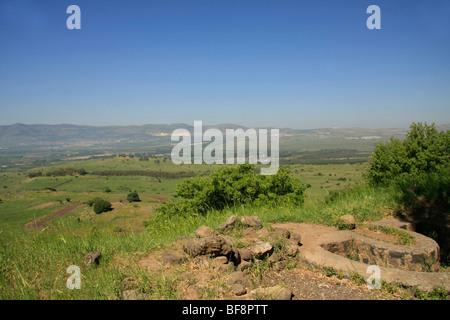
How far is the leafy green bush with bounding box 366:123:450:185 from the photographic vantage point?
54.5 feet

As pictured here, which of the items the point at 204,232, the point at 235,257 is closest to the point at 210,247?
the point at 235,257

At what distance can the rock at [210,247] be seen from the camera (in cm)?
530

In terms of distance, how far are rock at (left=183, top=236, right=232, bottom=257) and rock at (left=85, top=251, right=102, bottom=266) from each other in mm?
1834

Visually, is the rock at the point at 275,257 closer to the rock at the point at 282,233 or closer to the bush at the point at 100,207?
the rock at the point at 282,233

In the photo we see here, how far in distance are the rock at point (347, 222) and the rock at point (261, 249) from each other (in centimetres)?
300

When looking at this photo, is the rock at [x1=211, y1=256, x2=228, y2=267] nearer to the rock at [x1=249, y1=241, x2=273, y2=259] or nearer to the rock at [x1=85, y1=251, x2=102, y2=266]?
the rock at [x1=249, y1=241, x2=273, y2=259]

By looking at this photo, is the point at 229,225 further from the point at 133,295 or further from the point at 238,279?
the point at 133,295

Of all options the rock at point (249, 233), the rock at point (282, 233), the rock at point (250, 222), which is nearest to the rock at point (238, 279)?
the rock at point (249, 233)

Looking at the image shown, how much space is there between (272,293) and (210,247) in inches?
65.0

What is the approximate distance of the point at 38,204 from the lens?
6234cm

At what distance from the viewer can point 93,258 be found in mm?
5027

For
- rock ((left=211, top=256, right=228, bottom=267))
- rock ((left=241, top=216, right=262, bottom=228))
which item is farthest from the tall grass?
rock ((left=211, top=256, right=228, bottom=267))

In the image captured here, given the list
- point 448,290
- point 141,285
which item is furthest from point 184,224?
point 448,290

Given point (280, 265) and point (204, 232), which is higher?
point (204, 232)
